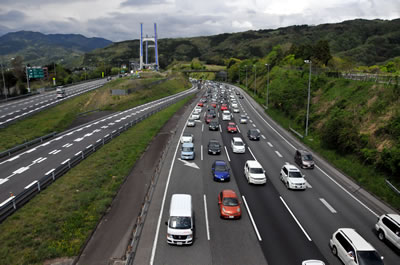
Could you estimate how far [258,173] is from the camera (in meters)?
28.6

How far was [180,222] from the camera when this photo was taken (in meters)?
18.7

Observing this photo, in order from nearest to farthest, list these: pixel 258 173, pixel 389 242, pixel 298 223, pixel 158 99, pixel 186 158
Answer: pixel 389 242 < pixel 298 223 < pixel 258 173 < pixel 186 158 < pixel 158 99

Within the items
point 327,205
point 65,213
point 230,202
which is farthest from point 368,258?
point 65,213

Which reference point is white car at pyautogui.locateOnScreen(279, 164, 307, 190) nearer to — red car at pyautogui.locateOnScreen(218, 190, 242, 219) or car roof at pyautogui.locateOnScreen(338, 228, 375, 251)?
red car at pyautogui.locateOnScreen(218, 190, 242, 219)

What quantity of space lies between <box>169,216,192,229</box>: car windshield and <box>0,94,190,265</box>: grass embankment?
18.6 feet

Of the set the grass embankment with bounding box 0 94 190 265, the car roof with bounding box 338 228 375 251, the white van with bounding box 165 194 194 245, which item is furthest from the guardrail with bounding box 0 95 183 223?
the car roof with bounding box 338 228 375 251

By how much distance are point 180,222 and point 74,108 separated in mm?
64125

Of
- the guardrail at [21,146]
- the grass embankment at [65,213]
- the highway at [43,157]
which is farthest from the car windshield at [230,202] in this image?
the guardrail at [21,146]

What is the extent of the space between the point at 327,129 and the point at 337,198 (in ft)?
43.1

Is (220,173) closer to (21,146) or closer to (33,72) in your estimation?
(21,146)

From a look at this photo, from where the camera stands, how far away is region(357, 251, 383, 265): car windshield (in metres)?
15.2

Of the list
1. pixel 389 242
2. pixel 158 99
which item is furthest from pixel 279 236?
pixel 158 99

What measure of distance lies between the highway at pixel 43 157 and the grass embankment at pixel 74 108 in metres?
4.58

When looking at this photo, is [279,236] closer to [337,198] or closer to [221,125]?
[337,198]
